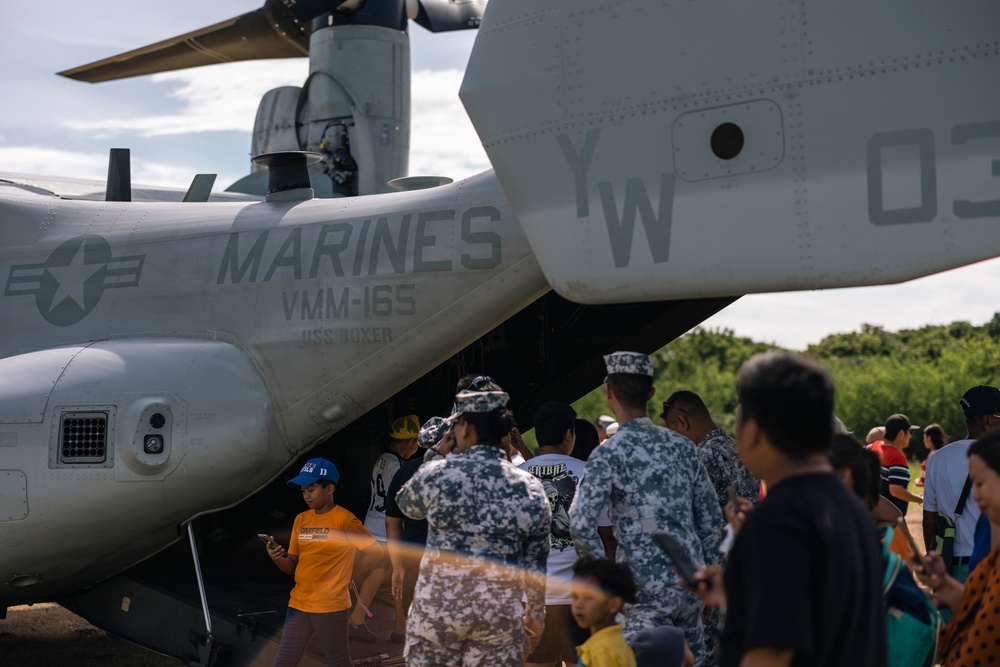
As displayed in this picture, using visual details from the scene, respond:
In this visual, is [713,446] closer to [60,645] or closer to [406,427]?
[406,427]

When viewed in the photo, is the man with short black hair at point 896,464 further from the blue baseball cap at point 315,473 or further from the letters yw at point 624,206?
the blue baseball cap at point 315,473

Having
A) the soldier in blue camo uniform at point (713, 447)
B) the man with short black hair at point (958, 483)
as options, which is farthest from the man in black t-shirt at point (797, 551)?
the man with short black hair at point (958, 483)

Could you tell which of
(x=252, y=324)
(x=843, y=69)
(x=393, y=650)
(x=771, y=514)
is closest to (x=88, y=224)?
(x=252, y=324)

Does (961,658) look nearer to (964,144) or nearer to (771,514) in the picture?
(771,514)

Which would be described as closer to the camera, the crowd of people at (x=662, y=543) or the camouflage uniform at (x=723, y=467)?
the crowd of people at (x=662, y=543)

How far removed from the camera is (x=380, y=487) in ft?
21.8

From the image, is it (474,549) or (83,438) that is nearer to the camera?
(474,549)

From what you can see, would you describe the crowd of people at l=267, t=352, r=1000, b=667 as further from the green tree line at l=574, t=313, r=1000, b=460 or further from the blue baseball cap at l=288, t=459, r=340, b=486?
the green tree line at l=574, t=313, r=1000, b=460

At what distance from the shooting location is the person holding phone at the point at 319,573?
5.52 meters

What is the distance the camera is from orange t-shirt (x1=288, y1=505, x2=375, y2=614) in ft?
18.1

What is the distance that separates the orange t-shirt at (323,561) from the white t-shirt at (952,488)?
328 centimetres

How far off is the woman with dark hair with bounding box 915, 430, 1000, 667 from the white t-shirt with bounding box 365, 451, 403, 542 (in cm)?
392

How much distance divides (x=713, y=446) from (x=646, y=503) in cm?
145

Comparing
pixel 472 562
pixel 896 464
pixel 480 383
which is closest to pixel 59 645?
pixel 480 383
